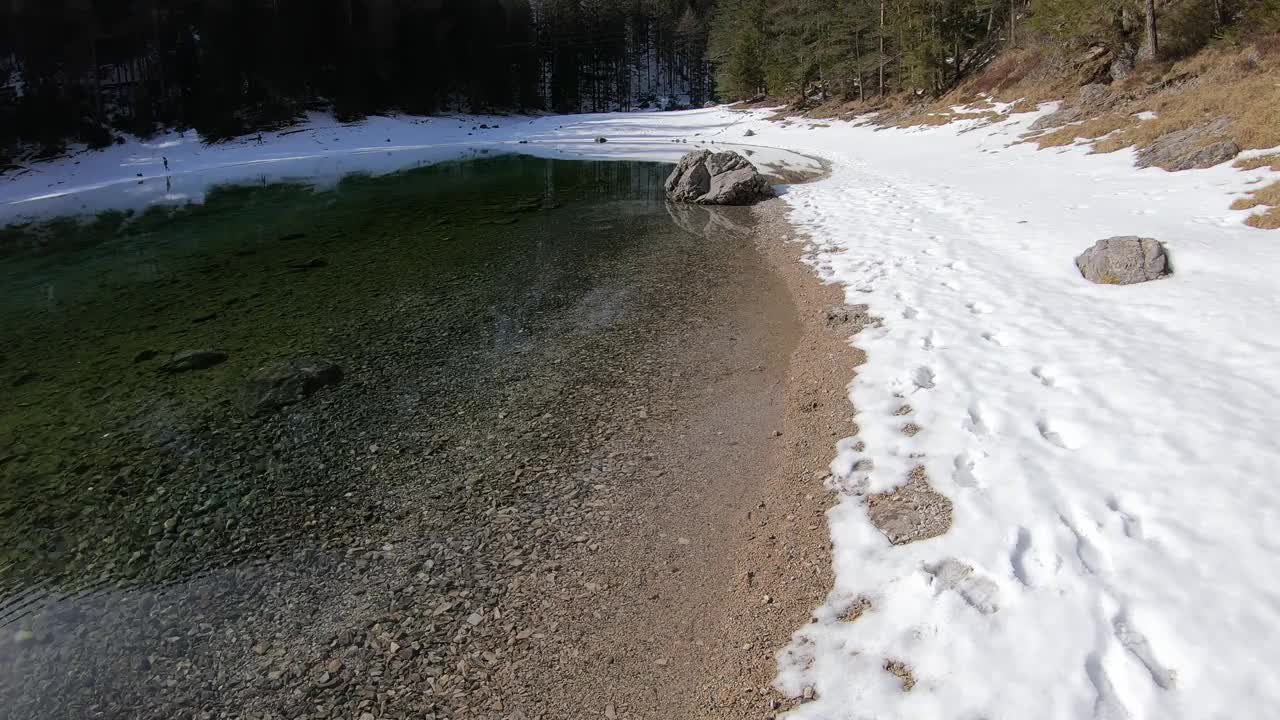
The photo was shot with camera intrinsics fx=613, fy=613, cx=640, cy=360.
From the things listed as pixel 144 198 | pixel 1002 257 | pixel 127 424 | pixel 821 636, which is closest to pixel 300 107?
pixel 144 198

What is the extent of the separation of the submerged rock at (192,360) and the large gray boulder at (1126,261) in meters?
14.0

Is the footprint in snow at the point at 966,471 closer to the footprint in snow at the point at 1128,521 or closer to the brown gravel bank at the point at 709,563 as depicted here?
the footprint in snow at the point at 1128,521

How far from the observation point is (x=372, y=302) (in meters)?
12.6

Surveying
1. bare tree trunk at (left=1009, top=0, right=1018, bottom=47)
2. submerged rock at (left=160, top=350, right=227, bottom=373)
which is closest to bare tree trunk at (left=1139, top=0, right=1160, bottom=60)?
bare tree trunk at (left=1009, top=0, right=1018, bottom=47)

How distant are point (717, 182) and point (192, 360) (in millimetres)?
16543

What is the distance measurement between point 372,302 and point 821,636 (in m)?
11.1

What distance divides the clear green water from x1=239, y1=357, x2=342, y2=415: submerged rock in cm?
23

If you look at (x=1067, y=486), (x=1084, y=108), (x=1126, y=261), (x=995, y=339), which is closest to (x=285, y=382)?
(x=1067, y=486)

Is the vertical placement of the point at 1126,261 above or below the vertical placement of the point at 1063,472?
above

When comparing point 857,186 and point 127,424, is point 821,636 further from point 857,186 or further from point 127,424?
point 857,186

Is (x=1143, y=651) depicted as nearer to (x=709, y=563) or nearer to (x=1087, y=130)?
(x=709, y=563)

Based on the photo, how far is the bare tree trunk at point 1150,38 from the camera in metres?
23.8

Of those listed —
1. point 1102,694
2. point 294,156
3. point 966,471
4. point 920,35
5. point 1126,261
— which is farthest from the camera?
point 294,156

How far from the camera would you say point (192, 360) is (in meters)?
10.2
